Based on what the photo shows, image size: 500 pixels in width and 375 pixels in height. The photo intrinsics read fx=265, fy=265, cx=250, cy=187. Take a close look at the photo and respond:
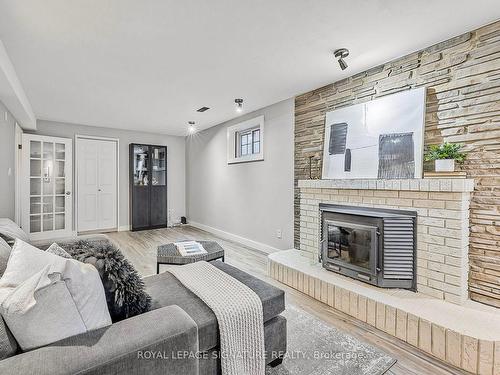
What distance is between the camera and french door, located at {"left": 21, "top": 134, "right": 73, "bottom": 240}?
4801 millimetres

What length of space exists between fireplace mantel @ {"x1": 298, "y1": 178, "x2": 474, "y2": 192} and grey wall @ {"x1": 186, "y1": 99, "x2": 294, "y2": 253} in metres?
1.04

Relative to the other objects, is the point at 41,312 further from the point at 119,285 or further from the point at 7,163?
the point at 7,163

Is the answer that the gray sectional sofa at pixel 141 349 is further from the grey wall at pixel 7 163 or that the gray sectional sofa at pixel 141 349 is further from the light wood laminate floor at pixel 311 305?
the grey wall at pixel 7 163

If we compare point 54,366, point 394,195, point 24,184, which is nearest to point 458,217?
point 394,195

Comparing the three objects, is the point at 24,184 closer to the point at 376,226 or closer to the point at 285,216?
the point at 285,216

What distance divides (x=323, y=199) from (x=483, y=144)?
1.47 metres

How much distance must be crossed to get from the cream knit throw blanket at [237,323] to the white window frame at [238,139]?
2.92 m

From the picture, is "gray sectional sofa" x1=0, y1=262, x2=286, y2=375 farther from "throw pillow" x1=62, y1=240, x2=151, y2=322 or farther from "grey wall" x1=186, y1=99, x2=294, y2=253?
"grey wall" x1=186, y1=99, x2=294, y2=253

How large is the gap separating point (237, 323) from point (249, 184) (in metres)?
3.31

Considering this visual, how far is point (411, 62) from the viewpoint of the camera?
2504 millimetres

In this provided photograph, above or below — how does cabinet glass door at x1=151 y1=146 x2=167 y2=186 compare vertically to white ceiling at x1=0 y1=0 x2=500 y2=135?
below

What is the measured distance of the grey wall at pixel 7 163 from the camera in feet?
11.0

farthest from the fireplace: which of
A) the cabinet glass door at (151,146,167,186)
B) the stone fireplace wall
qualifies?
the cabinet glass door at (151,146,167,186)

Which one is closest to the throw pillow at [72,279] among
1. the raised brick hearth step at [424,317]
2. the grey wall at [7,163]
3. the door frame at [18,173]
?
the raised brick hearth step at [424,317]
